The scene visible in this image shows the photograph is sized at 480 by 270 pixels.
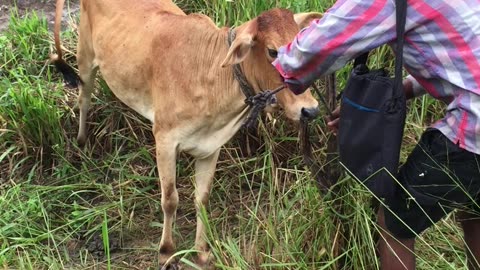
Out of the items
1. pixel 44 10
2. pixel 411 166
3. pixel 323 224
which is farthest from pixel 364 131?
pixel 44 10

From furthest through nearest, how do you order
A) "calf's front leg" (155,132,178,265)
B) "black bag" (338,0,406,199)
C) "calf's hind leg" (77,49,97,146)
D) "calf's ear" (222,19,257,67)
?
1. "calf's hind leg" (77,49,97,146)
2. "calf's front leg" (155,132,178,265)
3. "calf's ear" (222,19,257,67)
4. "black bag" (338,0,406,199)

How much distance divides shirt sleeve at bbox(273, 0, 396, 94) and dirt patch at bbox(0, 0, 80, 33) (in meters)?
3.22

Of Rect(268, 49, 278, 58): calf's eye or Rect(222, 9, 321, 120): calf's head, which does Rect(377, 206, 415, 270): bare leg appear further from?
Rect(268, 49, 278, 58): calf's eye

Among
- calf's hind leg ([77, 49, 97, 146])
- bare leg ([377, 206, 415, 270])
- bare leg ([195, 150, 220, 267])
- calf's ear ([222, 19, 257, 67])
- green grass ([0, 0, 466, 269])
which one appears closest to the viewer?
bare leg ([377, 206, 415, 270])

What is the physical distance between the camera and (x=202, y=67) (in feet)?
10.1

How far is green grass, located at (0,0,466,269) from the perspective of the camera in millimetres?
2822

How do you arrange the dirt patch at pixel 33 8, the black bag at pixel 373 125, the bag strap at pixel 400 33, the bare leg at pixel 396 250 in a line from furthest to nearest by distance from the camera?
the dirt patch at pixel 33 8, the bare leg at pixel 396 250, the black bag at pixel 373 125, the bag strap at pixel 400 33

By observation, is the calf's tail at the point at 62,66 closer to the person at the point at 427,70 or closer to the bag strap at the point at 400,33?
the person at the point at 427,70

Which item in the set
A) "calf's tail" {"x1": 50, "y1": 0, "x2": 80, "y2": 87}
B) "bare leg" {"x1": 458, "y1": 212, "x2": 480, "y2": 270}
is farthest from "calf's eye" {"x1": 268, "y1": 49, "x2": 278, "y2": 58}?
"calf's tail" {"x1": 50, "y1": 0, "x2": 80, "y2": 87}

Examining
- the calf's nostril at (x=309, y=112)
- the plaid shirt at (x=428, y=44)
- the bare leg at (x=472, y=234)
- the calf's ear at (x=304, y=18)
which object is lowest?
the bare leg at (x=472, y=234)

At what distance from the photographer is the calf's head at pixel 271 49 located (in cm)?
265

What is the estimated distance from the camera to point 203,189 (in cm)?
344

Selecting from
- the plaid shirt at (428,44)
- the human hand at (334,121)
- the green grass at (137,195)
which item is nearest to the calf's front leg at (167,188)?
the green grass at (137,195)

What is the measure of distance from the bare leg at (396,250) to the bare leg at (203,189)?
3.57 ft
